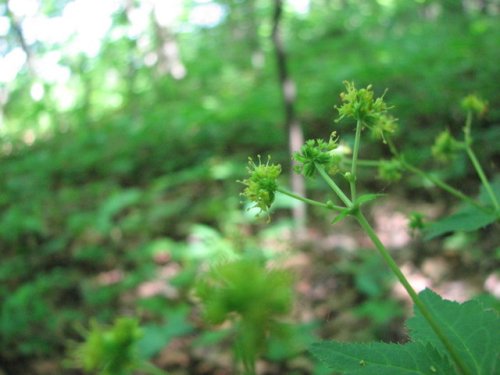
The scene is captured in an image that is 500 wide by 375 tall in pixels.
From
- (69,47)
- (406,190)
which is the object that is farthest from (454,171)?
(69,47)

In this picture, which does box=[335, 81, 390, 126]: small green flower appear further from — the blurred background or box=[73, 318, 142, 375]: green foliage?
box=[73, 318, 142, 375]: green foliage

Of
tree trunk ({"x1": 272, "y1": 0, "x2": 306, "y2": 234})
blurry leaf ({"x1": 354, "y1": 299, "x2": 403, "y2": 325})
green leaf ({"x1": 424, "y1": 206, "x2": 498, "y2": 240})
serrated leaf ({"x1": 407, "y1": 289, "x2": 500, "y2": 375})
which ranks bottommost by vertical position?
serrated leaf ({"x1": 407, "y1": 289, "x2": 500, "y2": 375})

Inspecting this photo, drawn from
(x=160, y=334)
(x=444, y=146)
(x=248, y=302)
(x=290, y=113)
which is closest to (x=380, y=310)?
(x=160, y=334)

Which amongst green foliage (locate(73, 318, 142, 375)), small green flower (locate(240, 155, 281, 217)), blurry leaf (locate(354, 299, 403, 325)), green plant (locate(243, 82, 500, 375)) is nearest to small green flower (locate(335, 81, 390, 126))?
green plant (locate(243, 82, 500, 375))

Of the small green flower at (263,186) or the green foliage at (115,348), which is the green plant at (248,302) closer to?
the small green flower at (263,186)

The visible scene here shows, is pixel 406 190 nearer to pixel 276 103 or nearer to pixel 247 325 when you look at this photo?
pixel 276 103

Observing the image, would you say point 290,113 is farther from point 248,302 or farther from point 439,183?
point 248,302
